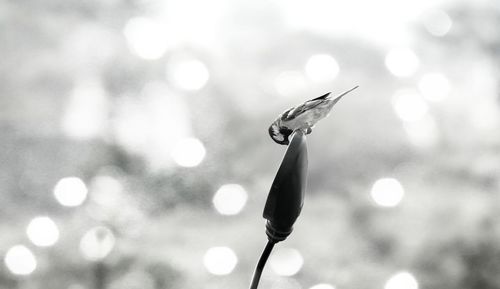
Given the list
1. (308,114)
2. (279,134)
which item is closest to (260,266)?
(279,134)

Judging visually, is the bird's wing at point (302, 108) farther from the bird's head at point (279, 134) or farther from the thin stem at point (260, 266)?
the thin stem at point (260, 266)

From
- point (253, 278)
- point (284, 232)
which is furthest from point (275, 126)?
point (253, 278)

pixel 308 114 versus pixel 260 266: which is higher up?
pixel 308 114

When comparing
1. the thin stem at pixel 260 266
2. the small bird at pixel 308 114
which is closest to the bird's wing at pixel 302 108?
the small bird at pixel 308 114

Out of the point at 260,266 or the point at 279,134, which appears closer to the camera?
the point at 279,134

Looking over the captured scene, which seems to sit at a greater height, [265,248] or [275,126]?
[275,126]

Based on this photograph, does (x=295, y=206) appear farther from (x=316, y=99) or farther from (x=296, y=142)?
(x=316, y=99)

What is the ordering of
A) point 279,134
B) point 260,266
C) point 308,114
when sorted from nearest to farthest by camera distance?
point 308,114
point 279,134
point 260,266

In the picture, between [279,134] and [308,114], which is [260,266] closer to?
[279,134]

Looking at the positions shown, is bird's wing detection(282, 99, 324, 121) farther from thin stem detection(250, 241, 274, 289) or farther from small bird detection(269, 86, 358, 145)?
thin stem detection(250, 241, 274, 289)
